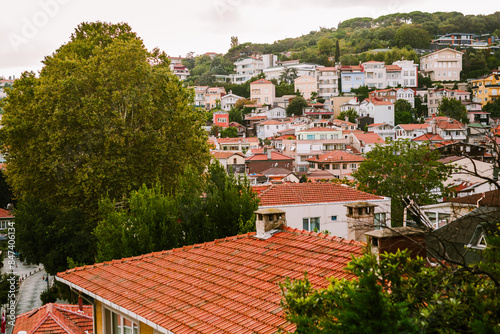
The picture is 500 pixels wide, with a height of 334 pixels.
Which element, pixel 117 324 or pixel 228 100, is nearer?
pixel 117 324

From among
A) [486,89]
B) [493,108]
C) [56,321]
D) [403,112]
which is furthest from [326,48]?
[56,321]

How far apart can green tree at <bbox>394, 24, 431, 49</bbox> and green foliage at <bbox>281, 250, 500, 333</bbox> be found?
458ft

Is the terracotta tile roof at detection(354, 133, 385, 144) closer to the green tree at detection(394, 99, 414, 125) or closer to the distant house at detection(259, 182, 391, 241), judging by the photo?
the green tree at detection(394, 99, 414, 125)

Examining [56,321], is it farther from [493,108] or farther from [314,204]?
[493,108]

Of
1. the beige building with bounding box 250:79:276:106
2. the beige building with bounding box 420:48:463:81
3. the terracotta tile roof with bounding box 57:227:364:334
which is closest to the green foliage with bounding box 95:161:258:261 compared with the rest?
the terracotta tile roof with bounding box 57:227:364:334

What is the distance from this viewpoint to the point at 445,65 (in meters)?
111

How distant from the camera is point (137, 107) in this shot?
901 inches

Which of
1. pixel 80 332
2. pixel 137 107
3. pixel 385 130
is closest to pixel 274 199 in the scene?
pixel 137 107

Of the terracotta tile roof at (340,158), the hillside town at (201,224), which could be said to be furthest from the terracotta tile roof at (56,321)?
the terracotta tile roof at (340,158)

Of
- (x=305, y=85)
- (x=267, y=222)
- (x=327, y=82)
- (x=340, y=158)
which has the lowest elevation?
(x=340, y=158)

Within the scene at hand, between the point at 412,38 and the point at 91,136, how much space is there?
12665 centimetres

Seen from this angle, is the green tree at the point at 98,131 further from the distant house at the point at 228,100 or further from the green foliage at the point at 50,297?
the distant house at the point at 228,100

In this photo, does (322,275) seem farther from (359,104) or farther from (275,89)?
(275,89)

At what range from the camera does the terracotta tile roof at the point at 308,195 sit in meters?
22.6
